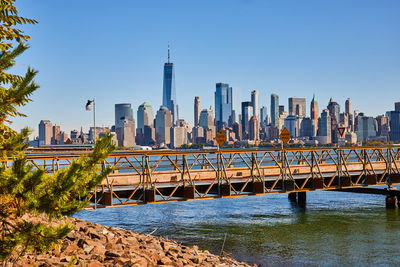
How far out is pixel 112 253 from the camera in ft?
49.0

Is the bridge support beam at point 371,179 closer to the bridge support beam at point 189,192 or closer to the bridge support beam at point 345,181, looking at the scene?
the bridge support beam at point 345,181

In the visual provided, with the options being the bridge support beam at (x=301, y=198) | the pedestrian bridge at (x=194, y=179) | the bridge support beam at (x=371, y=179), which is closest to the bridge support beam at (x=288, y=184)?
the pedestrian bridge at (x=194, y=179)

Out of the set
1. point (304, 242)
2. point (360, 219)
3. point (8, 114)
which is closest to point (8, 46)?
point (8, 114)

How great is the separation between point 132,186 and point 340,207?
78.0 feet

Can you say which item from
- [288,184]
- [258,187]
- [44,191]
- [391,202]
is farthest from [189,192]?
[391,202]

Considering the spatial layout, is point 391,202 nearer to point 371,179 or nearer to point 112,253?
point 371,179

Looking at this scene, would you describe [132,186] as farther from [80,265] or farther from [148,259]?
[80,265]

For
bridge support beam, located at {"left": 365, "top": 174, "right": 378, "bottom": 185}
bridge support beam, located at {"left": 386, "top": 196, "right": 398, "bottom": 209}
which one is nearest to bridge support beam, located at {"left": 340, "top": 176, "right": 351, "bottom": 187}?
bridge support beam, located at {"left": 365, "top": 174, "right": 378, "bottom": 185}

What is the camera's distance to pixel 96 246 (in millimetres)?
15703

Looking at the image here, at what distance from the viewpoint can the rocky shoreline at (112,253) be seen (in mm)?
13555

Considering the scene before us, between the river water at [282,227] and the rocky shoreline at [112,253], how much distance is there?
16.1 ft

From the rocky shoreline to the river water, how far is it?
490cm

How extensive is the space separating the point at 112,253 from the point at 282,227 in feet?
62.6

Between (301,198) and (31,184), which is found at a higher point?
(31,184)
